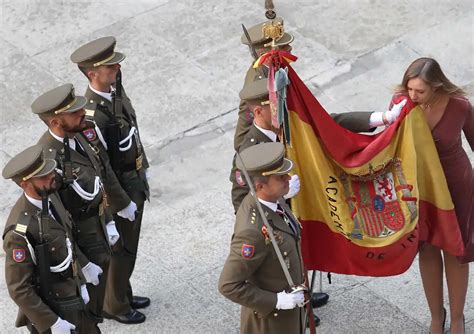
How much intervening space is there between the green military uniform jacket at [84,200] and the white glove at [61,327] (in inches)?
17.4

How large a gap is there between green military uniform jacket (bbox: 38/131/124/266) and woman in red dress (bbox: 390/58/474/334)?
1.94 m

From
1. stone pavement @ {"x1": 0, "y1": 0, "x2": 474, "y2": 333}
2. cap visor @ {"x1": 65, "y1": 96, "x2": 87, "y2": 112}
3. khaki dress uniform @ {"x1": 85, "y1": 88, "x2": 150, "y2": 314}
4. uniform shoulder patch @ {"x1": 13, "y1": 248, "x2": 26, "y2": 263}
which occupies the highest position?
cap visor @ {"x1": 65, "y1": 96, "x2": 87, "y2": 112}

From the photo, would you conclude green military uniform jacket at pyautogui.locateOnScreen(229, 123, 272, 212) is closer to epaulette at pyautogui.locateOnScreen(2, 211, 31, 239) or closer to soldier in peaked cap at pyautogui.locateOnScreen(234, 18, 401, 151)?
soldier in peaked cap at pyautogui.locateOnScreen(234, 18, 401, 151)

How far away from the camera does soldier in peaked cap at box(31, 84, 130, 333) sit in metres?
7.27

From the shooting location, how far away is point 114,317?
802 centimetres

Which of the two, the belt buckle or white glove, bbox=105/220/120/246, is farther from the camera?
the belt buckle

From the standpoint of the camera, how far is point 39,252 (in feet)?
22.1

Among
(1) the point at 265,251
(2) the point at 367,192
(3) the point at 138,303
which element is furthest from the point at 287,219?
(3) the point at 138,303

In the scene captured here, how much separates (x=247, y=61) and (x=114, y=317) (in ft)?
12.0

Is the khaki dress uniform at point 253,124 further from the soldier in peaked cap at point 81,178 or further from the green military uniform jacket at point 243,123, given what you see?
the soldier in peaked cap at point 81,178

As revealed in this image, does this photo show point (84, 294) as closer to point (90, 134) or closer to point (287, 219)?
point (90, 134)

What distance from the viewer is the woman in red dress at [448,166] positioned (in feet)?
23.0

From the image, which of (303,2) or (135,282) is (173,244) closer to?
(135,282)

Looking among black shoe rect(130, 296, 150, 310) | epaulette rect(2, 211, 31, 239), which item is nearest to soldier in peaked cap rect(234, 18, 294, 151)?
black shoe rect(130, 296, 150, 310)
